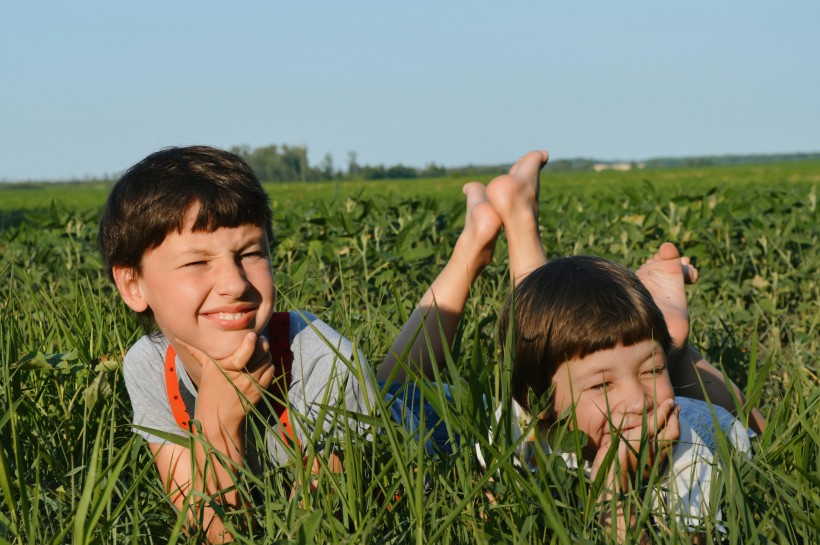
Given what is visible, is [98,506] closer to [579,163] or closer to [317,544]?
[317,544]

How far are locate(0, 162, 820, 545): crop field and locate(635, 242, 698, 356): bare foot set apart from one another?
30 centimetres

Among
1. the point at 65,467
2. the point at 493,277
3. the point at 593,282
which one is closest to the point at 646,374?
the point at 593,282

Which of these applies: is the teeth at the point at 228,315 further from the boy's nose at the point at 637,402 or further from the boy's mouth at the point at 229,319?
the boy's nose at the point at 637,402

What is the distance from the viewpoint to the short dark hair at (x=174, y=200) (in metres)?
2.12

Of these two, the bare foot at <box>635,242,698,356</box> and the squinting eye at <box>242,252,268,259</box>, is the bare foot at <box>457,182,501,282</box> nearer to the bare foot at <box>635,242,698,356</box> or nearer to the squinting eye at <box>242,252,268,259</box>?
the bare foot at <box>635,242,698,356</box>

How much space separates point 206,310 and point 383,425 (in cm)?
60

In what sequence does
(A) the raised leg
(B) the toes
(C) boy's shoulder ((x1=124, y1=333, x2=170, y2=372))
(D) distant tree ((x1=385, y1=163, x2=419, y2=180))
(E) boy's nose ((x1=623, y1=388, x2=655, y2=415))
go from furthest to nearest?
(D) distant tree ((x1=385, y1=163, x2=419, y2=180))
(A) the raised leg
(B) the toes
(C) boy's shoulder ((x1=124, y1=333, x2=170, y2=372))
(E) boy's nose ((x1=623, y1=388, x2=655, y2=415))

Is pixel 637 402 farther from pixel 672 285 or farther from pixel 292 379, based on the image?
pixel 672 285

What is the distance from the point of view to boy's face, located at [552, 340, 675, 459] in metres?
2.05

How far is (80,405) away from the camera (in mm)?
→ 2496

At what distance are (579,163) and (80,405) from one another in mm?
97244

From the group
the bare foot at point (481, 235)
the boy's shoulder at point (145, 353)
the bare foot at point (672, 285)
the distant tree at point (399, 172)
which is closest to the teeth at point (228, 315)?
the boy's shoulder at point (145, 353)

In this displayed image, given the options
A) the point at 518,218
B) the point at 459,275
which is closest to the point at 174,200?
the point at 459,275

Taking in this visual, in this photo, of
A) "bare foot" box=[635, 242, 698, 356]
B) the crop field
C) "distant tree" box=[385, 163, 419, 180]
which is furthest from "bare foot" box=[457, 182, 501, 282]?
"distant tree" box=[385, 163, 419, 180]
